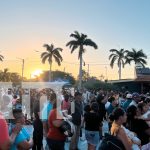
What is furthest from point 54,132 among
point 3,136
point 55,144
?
point 3,136

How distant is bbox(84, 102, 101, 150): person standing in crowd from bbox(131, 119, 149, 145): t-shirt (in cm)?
218

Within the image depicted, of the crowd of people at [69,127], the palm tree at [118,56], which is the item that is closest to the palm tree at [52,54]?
the palm tree at [118,56]

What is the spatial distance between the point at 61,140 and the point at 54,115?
19.4 inches

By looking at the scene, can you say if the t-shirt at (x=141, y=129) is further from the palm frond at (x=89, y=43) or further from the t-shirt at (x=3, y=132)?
the palm frond at (x=89, y=43)

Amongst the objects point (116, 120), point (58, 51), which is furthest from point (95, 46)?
point (116, 120)

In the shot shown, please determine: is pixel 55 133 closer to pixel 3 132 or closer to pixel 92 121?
pixel 92 121

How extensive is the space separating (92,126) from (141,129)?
2317mm

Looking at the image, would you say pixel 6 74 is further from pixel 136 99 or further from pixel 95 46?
pixel 136 99

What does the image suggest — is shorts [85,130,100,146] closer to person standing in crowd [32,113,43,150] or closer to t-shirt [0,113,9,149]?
person standing in crowd [32,113,43,150]

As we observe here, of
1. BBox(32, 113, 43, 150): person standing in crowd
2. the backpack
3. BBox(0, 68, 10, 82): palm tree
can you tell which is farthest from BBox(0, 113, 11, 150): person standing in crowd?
BBox(0, 68, 10, 82): palm tree

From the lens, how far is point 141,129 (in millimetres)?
6953

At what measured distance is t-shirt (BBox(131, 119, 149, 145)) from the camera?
6.94 meters

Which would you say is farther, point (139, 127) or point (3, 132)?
A: point (139, 127)

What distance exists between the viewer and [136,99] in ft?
48.1
